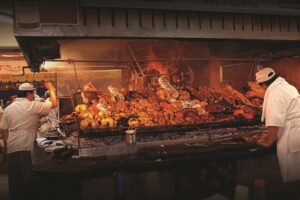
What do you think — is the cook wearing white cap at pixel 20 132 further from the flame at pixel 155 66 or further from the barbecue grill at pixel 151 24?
the flame at pixel 155 66

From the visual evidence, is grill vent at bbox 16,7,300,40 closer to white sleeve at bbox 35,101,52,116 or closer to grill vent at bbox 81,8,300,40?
grill vent at bbox 81,8,300,40

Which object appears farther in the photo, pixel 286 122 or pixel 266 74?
pixel 266 74

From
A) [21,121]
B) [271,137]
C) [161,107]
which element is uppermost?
[161,107]

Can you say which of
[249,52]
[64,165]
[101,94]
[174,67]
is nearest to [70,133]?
[101,94]

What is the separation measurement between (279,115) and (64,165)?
2.86 meters

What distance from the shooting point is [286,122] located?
3.83 meters

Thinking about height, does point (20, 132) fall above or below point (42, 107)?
below

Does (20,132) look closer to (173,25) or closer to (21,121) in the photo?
(21,121)

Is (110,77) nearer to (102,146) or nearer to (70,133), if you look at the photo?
(70,133)

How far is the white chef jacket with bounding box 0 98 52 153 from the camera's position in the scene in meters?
5.06

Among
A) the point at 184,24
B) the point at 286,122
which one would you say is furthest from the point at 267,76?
the point at 184,24

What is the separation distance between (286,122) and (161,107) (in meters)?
2.31

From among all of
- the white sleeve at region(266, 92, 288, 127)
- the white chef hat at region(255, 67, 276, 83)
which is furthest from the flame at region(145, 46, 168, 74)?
the white sleeve at region(266, 92, 288, 127)

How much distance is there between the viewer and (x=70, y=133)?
16.9ft
